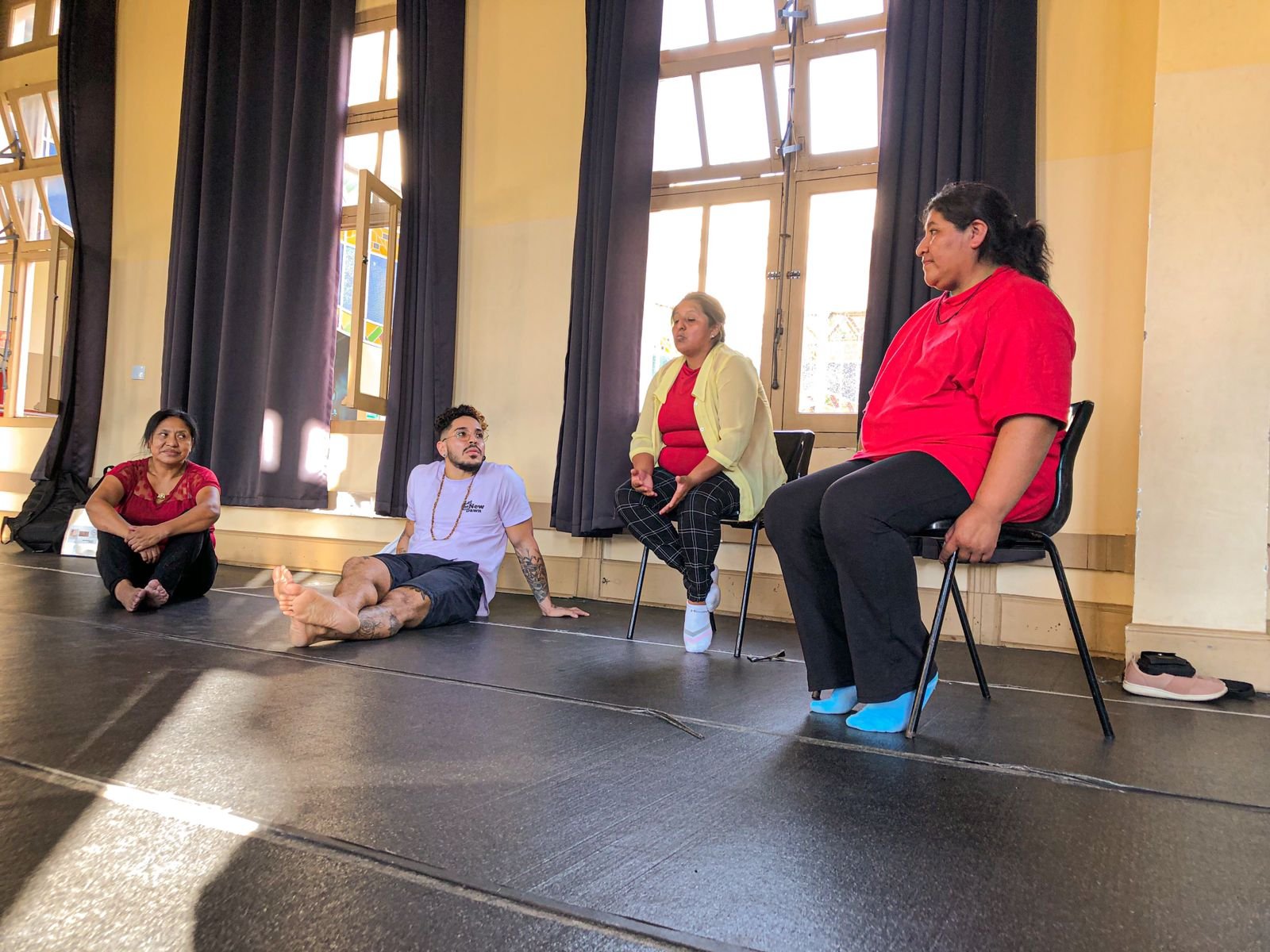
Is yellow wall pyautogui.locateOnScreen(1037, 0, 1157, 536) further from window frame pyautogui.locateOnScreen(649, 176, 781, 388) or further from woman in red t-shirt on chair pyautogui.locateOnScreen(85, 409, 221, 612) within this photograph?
woman in red t-shirt on chair pyautogui.locateOnScreen(85, 409, 221, 612)

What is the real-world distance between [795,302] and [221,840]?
3.24m

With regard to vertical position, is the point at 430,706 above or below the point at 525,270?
below

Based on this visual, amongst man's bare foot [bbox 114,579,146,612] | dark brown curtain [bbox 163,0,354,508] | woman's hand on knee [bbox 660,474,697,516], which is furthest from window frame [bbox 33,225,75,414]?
woman's hand on knee [bbox 660,474,697,516]

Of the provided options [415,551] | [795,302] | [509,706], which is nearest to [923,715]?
[509,706]

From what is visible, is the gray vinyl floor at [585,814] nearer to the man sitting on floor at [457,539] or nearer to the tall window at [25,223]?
the man sitting on floor at [457,539]

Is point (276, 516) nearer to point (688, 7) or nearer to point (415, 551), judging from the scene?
point (415, 551)

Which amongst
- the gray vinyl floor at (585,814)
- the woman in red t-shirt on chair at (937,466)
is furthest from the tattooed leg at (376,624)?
the woman in red t-shirt on chair at (937,466)

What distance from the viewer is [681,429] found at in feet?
10.2

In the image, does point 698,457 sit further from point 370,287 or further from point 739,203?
point 370,287

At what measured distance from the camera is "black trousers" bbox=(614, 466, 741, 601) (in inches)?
113

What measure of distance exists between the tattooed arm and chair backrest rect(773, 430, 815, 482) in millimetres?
877

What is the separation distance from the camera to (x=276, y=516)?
5.14 metres

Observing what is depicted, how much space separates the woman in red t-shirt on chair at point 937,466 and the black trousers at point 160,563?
229 cm

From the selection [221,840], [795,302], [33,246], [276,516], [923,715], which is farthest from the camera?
[33,246]
